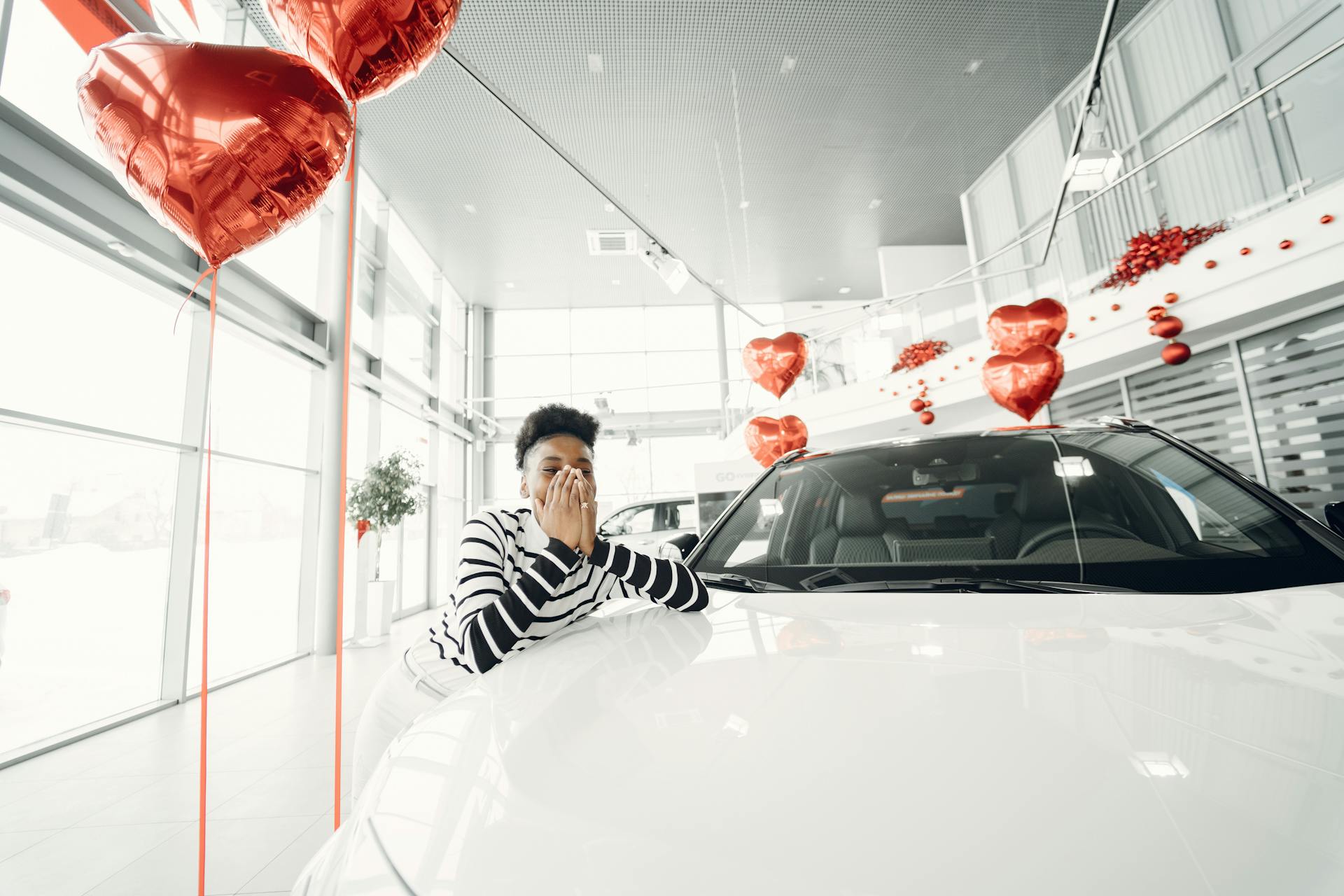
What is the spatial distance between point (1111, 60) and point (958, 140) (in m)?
1.59

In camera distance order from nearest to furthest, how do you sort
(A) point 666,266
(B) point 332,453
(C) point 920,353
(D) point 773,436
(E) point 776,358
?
(E) point 776,358
(A) point 666,266
(D) point 773,436
(B) point 332,453
(C) point 920,353

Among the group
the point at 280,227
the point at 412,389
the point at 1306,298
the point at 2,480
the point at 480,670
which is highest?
the point at 412,389

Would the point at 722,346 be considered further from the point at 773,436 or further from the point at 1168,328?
the point at 1168,328

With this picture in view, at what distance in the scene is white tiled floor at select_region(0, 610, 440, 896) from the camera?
1947 millimetres

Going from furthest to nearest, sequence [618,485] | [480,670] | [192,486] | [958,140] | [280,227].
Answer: [618,485]
[958,140]
[192,486]
[280,227]
[480,670]

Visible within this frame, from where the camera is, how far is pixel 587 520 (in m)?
1.20

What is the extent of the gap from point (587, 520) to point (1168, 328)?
17.5 ft

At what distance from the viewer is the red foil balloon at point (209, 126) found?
1.26 metres

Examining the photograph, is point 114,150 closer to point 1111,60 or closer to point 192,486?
point 192,486

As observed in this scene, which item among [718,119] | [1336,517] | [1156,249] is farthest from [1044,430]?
[718,119]

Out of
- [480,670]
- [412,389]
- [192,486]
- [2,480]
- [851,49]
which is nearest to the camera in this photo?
[480,670]

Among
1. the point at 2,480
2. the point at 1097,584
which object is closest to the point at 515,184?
the point at 2,480

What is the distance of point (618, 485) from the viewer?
504 inches

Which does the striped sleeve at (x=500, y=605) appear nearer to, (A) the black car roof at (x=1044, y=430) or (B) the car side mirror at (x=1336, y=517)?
(A) the black car roof at (x=1044, y=430)
